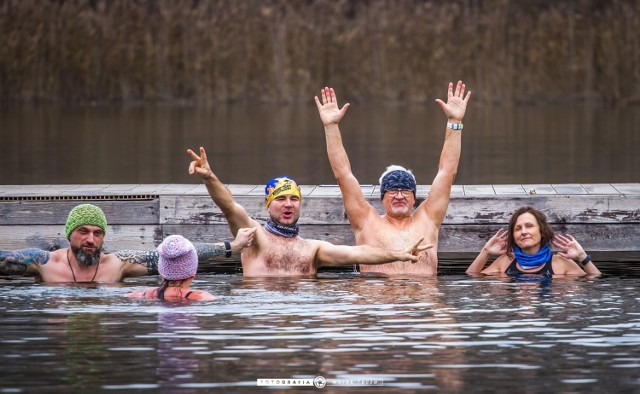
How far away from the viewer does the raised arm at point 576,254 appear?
13.2m

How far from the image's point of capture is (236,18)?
33.8m

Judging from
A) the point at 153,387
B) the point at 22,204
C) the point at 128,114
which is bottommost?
the point at 153,387

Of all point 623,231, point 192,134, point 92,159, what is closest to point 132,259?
point 623,231

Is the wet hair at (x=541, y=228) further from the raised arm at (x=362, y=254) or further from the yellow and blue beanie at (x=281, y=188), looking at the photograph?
the yellow and blue beanie at (x=281, y=188)

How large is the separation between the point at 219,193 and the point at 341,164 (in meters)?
1.13

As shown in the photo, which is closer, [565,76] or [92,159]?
[92,159]

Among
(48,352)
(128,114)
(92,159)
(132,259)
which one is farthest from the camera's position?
(128,114)

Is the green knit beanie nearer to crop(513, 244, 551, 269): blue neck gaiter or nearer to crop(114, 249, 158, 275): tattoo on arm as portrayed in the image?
crop(114, 249, 158, 275): tattoo on arm

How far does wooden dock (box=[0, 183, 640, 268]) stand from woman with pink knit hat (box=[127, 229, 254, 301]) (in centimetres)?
345

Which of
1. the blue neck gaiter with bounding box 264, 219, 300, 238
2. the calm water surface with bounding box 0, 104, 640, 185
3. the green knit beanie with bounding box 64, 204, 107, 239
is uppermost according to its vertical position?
the calm water surface with bounding box 0, 104, 640, 185

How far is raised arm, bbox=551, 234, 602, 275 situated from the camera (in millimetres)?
13164

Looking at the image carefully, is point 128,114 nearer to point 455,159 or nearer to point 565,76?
point 565,76

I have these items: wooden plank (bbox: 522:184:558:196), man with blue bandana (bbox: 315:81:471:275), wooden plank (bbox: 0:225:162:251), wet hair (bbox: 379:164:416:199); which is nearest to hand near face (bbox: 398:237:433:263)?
man with blue bandana (bbox: 315:81:471:275)

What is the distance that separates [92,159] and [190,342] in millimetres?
14332
